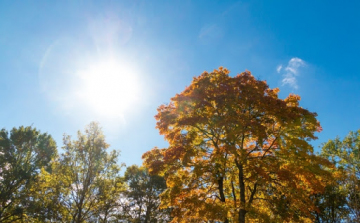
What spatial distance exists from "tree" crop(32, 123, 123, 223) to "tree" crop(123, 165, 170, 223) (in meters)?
13.4

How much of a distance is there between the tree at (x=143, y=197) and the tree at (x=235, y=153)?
1842cm

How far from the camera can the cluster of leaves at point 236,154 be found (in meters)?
10.8

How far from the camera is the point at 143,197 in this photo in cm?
2972

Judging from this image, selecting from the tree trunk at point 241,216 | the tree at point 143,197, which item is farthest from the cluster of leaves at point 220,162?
the tree at point 143,197

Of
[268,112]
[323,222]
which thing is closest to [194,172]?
[268,112]

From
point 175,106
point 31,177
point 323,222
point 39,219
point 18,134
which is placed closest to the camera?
point 175,106

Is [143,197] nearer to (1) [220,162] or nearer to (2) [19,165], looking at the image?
(2) [19,165]

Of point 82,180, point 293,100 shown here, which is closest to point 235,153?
point 293,100

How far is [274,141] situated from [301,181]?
239 cm

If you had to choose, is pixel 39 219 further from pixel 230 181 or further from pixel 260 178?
pixel 260 178

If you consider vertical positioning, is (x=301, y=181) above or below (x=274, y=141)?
below

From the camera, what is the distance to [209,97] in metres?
12.7

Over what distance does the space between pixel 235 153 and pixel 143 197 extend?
73.6 feet

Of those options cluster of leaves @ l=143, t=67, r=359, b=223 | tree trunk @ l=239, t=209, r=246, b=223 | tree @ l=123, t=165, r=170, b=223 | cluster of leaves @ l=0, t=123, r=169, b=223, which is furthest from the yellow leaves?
tree @ l=123, t=165, r=170, b=223
